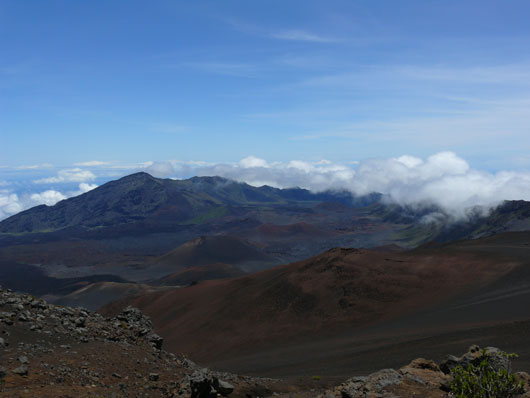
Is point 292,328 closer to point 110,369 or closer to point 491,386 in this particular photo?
Result: point 110,369

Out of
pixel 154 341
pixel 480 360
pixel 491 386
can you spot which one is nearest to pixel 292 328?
pixel 154 341

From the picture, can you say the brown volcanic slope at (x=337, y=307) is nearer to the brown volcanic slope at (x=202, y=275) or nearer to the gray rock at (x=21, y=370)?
the gray rock at (x=21, y=370)

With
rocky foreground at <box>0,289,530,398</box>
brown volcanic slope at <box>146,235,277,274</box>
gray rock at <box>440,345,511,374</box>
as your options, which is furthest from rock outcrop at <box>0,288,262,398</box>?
brown volcanic slope at <box>146,235,277,274</box>

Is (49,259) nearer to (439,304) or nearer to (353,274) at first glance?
(353,274)

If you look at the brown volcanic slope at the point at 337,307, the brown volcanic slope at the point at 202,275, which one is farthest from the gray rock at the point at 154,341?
the brown volcanic slope at the point at 202,275

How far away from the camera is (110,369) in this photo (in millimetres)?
Answer: 14992

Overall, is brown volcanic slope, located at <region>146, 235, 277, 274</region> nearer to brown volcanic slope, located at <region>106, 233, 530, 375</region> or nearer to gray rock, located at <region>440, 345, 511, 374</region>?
brown volcanic slope, located at <region>106, 233, 530, 375</region>

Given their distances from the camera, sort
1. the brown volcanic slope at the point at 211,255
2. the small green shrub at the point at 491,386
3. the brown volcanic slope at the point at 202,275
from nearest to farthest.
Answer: the small green shrub at the point at 491,386 < the brown volcanic slope at the point at 202,275 < the brown volcanic slope at the point at 211,255

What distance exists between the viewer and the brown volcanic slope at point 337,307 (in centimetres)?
3572

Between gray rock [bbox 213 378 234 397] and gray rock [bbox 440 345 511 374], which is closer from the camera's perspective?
gray rock [bbox 440 345 511 374]

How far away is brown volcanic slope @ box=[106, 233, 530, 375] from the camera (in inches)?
1406

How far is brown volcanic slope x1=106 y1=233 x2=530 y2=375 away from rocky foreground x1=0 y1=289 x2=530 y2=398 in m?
13.7

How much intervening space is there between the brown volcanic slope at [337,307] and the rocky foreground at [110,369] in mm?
13674

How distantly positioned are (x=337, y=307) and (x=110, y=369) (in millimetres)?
36627
